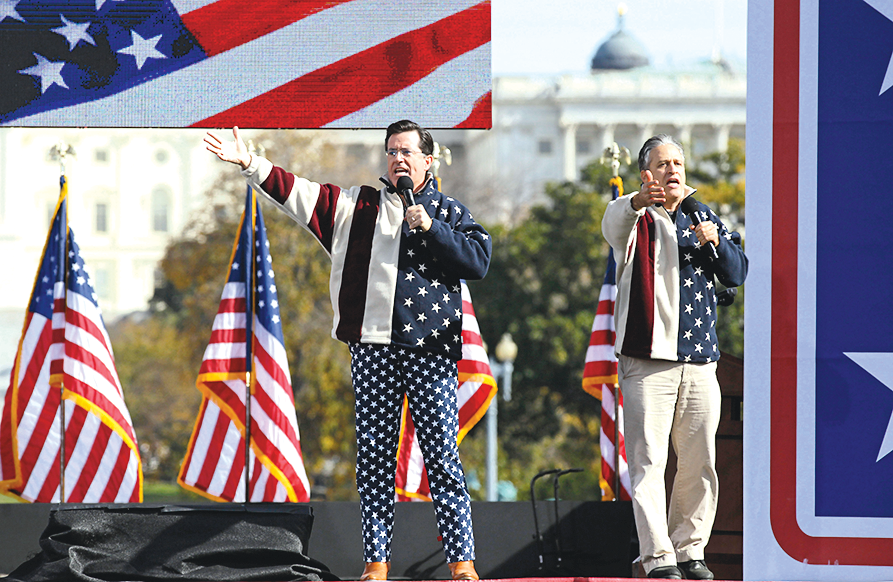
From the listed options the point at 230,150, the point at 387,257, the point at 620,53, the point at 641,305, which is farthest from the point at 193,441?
the point at 620,53

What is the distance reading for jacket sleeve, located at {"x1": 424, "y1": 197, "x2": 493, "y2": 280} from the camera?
412 cm

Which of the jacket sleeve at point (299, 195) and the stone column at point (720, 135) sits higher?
the stone column at point (720, 135)

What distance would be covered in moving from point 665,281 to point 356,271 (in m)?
1.14

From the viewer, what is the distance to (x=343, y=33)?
16.1 feet

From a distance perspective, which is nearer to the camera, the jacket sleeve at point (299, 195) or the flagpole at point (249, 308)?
the jacket sleeve at point (299, 195)

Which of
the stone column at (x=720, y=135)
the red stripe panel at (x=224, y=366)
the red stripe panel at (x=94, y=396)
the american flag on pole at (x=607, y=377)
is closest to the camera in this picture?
the american flag on pole at (x=607, y=377)

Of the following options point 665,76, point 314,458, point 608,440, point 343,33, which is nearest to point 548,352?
point 314,458

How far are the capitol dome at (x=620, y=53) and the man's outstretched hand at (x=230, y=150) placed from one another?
84368 millimetres

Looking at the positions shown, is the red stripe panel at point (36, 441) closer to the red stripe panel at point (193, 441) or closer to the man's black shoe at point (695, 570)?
the red stripe panel at point (193, 441)

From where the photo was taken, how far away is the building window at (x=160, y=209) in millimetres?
70625

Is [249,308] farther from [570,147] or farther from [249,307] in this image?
[570,147]

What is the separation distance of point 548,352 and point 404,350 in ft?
70.9

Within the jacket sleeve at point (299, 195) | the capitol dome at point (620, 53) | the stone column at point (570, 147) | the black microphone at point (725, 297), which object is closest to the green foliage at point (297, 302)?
the black microphone at point (725, 297)

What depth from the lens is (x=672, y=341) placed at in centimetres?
429
